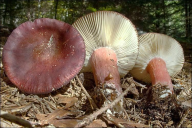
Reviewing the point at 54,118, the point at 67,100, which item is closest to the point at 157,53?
the point at 67,100

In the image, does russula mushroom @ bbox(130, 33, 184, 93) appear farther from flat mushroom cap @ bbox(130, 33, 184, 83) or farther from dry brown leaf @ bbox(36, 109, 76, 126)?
dry brown leaf @ bbox(36, 109, 76, 126)

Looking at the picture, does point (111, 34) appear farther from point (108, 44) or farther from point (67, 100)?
point (67, 100)

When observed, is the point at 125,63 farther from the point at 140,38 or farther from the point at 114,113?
the point at 114,113

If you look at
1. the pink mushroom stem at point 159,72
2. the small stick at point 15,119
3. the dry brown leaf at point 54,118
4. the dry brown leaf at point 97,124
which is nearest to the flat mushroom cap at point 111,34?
the pink mushroom stem at point 159,72

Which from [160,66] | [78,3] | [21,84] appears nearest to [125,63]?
[160,66]

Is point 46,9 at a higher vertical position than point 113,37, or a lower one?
higher

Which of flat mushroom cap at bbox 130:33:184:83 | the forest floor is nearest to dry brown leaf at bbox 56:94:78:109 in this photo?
the forest floor
